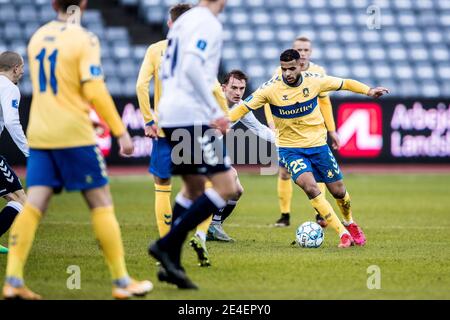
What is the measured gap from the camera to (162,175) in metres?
8.30

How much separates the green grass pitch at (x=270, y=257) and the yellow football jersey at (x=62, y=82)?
113cm

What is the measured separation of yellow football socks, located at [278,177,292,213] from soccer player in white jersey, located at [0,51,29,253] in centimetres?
398

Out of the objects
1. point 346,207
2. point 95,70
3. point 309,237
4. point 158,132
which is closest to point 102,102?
point 95,70

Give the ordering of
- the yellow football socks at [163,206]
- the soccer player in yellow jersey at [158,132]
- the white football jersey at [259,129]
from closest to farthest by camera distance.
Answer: the soccer player in yellow jersey at [158,132]
the yellow football socks at [163,206]
the white football jersey at [259,129]

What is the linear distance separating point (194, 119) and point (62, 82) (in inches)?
38.5

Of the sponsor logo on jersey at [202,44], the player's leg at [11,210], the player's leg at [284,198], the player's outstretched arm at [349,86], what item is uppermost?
the sponsor logo on jersey at [202,44]

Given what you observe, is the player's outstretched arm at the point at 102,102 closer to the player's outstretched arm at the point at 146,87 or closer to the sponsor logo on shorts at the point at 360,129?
the player's outstretched arm at the point at 146,87

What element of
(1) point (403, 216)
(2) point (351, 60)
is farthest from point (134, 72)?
(1) point (403, 216)

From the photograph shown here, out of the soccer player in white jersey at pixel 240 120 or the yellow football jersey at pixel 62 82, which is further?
the soccer player in white jersey at pixel 240 120

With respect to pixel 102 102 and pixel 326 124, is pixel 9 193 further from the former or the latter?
pixel 326 124

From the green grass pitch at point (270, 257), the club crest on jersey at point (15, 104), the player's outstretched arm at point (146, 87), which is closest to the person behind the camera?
the green grass pitch at point (270, 257)

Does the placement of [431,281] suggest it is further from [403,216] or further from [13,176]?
[403,216]

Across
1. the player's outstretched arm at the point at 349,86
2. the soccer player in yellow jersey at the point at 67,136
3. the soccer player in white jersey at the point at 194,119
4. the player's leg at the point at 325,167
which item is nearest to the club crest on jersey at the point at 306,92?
the player's outstretched arm at the point at 349,86

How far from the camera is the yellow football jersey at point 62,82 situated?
588cm
